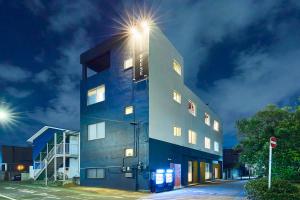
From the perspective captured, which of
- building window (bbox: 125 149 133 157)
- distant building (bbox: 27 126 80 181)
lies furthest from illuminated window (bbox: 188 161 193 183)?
distant building (bbox: 27 126 80 181)

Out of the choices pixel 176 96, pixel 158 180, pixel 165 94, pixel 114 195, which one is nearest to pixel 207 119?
pixel 176 96

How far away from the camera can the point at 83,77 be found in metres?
37.9

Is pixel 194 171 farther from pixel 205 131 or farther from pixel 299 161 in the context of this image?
pixel 299 161

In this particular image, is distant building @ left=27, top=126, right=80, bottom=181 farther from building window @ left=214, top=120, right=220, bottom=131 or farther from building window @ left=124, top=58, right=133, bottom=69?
building window @ left=214, top=120, right=220, bottom=131

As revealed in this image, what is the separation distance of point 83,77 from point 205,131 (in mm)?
21500

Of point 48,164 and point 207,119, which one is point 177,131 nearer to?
point 48,164

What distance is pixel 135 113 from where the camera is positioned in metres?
30.6

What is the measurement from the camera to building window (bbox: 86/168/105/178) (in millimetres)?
33125

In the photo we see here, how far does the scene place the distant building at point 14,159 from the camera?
2527 inches

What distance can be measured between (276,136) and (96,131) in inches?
838

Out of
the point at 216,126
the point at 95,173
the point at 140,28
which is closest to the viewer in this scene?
the point at 140,28

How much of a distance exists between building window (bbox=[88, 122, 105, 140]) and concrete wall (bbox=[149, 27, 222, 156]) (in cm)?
690

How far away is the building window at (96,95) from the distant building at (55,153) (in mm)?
4874

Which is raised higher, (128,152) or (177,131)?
(177,131)
